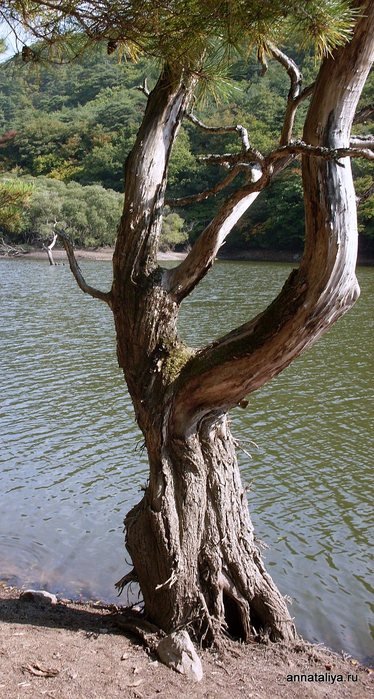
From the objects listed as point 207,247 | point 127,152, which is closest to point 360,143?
point 207,247

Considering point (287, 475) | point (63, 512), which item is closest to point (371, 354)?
point (287, 475)

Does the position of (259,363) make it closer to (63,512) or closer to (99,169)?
(63,512)

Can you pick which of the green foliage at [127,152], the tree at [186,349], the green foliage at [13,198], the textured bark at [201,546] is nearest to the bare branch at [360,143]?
the tree at [186,349]

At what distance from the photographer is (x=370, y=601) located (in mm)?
5605

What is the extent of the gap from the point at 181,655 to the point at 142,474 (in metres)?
4.49

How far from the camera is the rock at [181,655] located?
359 centimetres

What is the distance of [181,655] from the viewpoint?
364 centimetres

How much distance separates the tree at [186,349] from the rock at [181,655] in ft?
0.53

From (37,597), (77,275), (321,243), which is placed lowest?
(37,597)

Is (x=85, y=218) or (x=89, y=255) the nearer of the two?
(x=85, y=218)

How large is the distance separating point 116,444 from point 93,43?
20.3 ft

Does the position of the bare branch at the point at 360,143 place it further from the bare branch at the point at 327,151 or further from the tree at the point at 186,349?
the bare branch at the point at 327,151

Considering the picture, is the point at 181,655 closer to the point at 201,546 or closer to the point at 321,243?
the point at 201,546

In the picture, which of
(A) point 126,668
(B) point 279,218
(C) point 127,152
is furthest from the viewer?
(B) point 279,218
